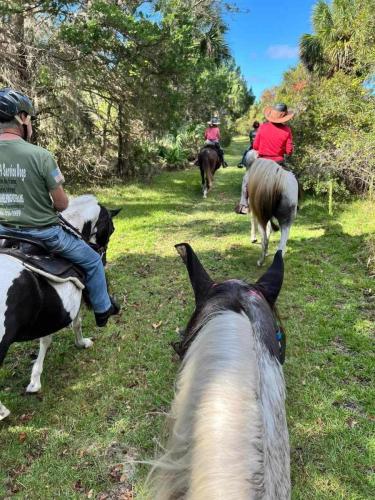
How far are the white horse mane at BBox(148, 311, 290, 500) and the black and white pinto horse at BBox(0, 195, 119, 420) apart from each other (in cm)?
166

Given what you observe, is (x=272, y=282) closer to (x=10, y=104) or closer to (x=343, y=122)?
(x=10, y=104)

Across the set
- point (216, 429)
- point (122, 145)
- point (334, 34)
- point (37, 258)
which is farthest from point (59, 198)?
point (334, 34)

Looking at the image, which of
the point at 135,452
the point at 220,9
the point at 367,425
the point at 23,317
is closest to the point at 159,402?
the point at 135,452

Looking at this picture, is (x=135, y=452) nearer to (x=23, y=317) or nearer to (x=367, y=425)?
(x=23, y=317)

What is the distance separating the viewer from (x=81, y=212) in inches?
148

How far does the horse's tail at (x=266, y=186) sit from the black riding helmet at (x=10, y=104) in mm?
3680

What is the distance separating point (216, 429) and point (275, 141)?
584 cm

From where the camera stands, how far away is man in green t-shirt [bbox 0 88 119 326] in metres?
2.67

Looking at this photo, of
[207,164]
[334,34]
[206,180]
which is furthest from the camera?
[334,34]

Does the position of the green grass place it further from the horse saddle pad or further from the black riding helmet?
the black riding helmet

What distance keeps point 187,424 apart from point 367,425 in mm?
2743

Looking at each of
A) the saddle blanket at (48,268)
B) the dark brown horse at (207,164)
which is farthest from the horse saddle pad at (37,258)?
the dark brown horse at (207,164)

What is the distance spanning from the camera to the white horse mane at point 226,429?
37.2 inches

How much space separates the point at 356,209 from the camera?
9.64 meters
